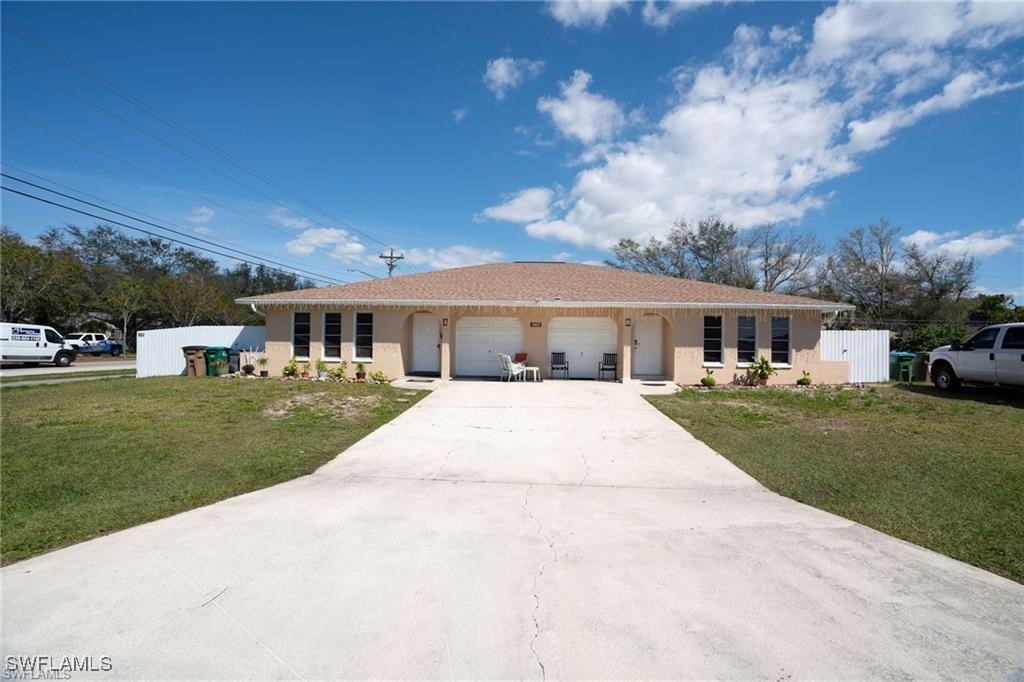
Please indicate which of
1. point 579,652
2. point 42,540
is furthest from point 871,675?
point 42,540

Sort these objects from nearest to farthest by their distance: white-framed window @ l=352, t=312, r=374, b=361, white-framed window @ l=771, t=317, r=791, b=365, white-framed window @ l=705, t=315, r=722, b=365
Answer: white-framed window @ l=771, t=317, r=791, b=365
white-framed window @ l=705, t=315, r=722, b=365
white-framed window @ l=352, t=312, r=374, b=361

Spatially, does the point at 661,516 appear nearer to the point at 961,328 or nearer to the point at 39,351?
the point at 961,328

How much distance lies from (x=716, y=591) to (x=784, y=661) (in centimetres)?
72

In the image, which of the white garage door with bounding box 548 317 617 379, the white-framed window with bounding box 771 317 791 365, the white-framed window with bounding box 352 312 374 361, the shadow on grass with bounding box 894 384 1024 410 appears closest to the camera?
the shadow on grass with bounding box 894 384 1024 410

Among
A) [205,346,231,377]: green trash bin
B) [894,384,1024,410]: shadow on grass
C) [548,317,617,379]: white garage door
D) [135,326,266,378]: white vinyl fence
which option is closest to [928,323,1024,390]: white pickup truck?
[894,384,1024,410]: shadow on grass

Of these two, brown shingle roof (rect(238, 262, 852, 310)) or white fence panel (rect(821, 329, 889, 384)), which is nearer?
brown shingle roof (rect(238, 262, 852, 310))

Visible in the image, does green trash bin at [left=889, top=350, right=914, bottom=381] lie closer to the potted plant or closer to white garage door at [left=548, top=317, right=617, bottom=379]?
the potted plant

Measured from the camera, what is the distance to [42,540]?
400 centimetres

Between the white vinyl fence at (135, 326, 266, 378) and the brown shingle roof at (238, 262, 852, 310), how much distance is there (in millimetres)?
2779

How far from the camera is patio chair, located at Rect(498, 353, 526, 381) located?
14719 mm

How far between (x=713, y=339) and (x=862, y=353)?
5.17m

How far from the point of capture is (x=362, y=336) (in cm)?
1576

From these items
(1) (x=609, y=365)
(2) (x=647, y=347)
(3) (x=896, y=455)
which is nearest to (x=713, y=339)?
(2) (x=647, y=347)

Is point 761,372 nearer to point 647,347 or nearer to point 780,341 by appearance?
point 780,341
